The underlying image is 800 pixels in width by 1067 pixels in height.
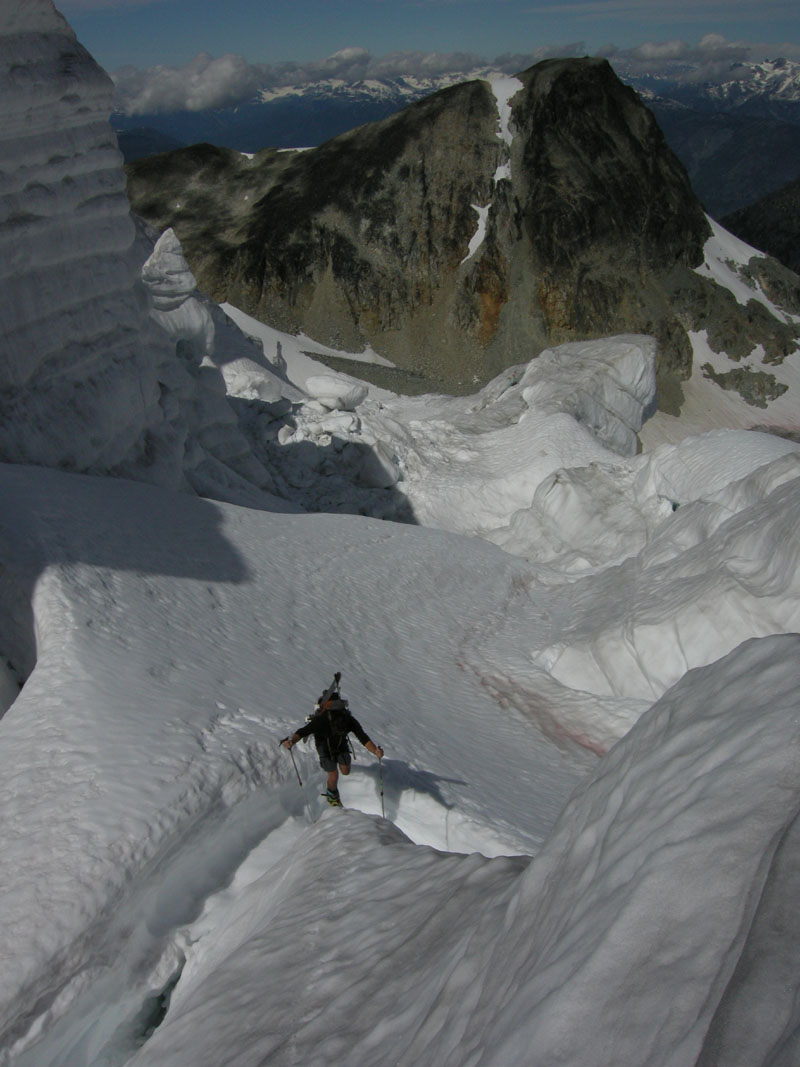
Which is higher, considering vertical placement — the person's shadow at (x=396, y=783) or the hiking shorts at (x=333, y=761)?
the hiking shorts at (x=333, y=761)

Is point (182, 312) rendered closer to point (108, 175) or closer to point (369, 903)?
point (108, 175)

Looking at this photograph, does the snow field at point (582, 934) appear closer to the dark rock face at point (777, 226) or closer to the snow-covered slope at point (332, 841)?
the snow-covered slope at point (332, 841)

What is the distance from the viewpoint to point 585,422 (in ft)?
83.4

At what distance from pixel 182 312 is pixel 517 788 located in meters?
16.4

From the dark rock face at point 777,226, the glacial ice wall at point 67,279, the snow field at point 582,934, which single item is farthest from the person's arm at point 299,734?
the dark rock face at point 777,226

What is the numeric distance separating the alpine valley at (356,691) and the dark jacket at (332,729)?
506 millimetres

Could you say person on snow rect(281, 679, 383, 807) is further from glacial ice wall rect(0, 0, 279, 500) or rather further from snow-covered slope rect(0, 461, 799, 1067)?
glacial ice wall rect(0, 0, 279, 500)

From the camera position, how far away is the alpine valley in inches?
109

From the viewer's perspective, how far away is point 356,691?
943 centimetres

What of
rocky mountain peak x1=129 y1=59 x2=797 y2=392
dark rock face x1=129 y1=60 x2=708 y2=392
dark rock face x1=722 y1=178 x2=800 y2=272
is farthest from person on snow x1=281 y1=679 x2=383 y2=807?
dark rock face x1=722 y1=178 x2=800 y2=272

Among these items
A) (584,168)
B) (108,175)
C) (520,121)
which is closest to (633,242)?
(584,168)

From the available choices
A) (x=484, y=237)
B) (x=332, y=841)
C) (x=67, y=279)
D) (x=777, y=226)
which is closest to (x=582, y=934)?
(x=332, y=841)

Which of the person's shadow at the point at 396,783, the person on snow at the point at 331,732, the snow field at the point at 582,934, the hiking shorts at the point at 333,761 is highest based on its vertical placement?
the snow field at the point at 582,934

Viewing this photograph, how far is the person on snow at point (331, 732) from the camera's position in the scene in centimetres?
637
